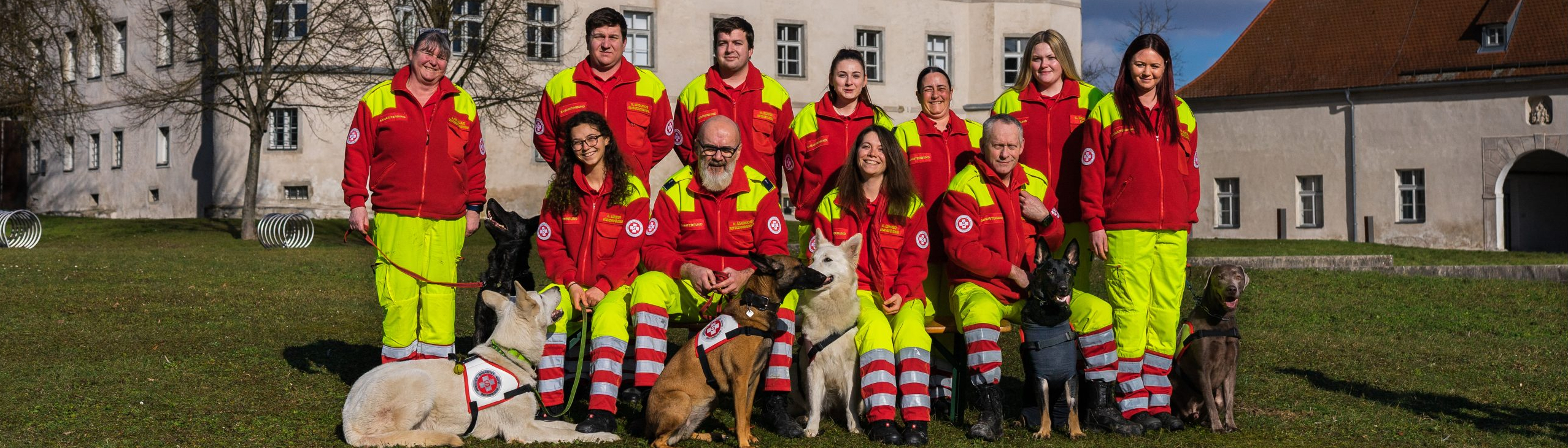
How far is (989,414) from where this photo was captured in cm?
626

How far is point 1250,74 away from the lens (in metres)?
36.6

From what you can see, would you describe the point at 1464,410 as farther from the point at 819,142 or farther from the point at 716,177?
the point at 716,177

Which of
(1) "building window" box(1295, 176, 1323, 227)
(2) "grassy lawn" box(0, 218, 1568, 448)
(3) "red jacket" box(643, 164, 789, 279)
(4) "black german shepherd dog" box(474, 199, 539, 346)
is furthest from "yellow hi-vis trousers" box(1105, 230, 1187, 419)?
(1) "building window" box(1295, 176, 1323, 227)

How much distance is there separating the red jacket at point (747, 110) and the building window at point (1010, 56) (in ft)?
97.1

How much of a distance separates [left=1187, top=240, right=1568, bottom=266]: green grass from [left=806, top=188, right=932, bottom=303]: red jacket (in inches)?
626

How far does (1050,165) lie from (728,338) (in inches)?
95.2

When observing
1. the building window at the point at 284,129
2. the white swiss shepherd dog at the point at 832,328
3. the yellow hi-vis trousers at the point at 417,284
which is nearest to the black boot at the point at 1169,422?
the white swiss shepherd dog at the point at 832,328

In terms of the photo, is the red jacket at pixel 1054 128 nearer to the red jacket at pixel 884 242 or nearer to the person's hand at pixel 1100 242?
the person's hand at pixel 1100 242

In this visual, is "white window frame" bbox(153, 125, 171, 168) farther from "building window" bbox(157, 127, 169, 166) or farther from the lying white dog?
the lying white dog

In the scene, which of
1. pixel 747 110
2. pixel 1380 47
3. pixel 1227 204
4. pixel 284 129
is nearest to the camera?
pixel 747 110

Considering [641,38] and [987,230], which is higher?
[641,38]

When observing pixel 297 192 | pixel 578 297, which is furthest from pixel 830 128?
pixel 297 192

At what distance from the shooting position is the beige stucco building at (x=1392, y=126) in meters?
32.7

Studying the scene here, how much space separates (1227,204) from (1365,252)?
1169cm
